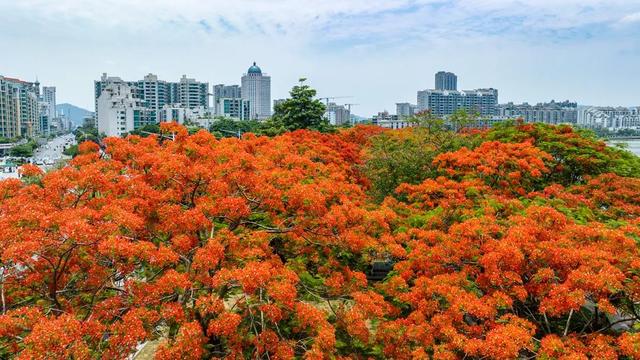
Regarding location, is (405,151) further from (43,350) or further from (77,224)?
(43,350)

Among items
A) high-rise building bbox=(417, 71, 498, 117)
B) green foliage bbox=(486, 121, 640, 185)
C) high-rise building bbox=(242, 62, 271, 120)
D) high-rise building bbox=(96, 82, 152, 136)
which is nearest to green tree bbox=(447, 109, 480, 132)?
green foliage bbox=(486, 121, 640, 185)

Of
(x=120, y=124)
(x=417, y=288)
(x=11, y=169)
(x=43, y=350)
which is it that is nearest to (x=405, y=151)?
(x=417, y=288)

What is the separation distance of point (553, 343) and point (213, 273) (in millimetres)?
3635

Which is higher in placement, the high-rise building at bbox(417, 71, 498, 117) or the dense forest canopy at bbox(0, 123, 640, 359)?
the high-rise building at bbox(417, 71, 498, 117)

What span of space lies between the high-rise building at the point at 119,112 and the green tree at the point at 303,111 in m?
57.7

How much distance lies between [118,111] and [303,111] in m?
59.9

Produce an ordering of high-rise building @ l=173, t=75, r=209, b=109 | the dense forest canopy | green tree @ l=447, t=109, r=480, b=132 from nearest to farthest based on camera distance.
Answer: the dense forest canopy
green tree @ l=447, t=109, r=480, b=132
high-rise building @ l=173, t=75, r=209, b=109

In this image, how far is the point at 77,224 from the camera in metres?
4.57

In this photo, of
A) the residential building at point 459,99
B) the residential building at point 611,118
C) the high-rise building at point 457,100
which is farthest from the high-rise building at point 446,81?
the residential building at point 611,118

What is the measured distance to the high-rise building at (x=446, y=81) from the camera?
137875 mm

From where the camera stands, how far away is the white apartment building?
73500 millimetres

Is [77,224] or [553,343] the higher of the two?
[77,224]

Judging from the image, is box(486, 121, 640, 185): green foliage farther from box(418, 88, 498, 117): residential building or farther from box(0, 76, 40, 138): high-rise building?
box(0, 76, 40, 138): high-rise building

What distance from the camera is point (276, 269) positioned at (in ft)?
18.4
